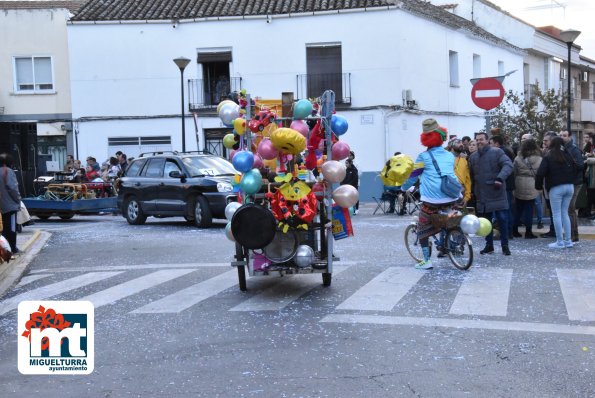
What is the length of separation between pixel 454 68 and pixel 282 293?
81.6 ft

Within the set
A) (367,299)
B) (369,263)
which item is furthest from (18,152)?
(367,299)

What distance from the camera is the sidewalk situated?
11.4 meters

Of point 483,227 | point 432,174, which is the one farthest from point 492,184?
point 432,174

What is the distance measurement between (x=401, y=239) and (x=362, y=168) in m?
13.6

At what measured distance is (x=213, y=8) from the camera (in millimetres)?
29578

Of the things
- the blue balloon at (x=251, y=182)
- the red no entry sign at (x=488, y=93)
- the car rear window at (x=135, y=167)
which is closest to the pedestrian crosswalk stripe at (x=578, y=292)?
the blue balloon at (x=251, y=182)

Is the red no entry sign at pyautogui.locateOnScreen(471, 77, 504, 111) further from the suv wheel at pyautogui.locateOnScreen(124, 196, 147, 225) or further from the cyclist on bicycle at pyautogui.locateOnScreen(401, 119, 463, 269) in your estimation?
the suv wheel at pyautogui.locateOnScreen(124, 196, 147, 225)

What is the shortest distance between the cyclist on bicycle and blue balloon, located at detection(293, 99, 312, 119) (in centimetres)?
196

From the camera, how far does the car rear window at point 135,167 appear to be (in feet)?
64.0

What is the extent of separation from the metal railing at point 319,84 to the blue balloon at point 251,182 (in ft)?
64.9

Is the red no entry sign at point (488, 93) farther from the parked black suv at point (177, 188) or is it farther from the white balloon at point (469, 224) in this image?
the parked black suv at point (177, 188)

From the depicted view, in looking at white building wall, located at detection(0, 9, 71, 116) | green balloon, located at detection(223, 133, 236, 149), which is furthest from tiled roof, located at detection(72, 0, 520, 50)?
green balloon, located at detection(223, 133, 236, 149)

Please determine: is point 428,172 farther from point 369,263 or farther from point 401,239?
point 401,239

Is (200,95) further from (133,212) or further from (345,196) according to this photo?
(345,196)
